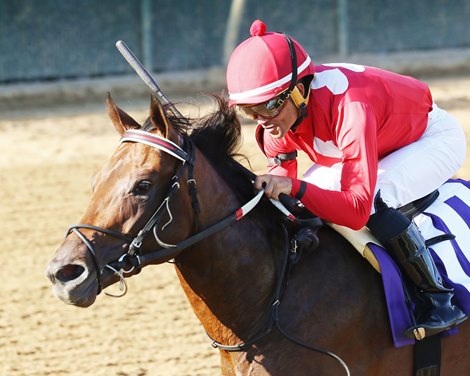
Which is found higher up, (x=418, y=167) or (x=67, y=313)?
(x=418, y=167)

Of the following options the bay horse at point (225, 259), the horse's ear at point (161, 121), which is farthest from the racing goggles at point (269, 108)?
the horse's ear at point (161, 121)

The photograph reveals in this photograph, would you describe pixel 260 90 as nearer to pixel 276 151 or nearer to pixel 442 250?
pixel 276 151

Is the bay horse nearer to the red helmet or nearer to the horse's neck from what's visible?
the horse's neck

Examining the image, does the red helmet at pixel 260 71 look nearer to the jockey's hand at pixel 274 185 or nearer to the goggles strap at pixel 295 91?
the goggles strap at pixel 295 91

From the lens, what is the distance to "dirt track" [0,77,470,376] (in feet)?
19.0

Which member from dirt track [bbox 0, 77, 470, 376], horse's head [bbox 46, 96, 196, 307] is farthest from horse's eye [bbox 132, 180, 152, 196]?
dirt track [bbox 0, 77, 470, 376]

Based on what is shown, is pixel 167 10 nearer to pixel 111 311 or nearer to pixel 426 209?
pixel 111 311

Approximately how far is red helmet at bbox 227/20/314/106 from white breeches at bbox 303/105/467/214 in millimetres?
630

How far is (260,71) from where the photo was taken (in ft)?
12.0

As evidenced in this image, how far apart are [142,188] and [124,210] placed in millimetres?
108

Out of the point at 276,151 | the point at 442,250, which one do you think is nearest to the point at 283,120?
the point at 276,151

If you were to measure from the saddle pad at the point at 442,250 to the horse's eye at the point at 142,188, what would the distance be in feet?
3.03

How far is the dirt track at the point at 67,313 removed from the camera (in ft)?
19.0

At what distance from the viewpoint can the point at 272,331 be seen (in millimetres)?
3705
